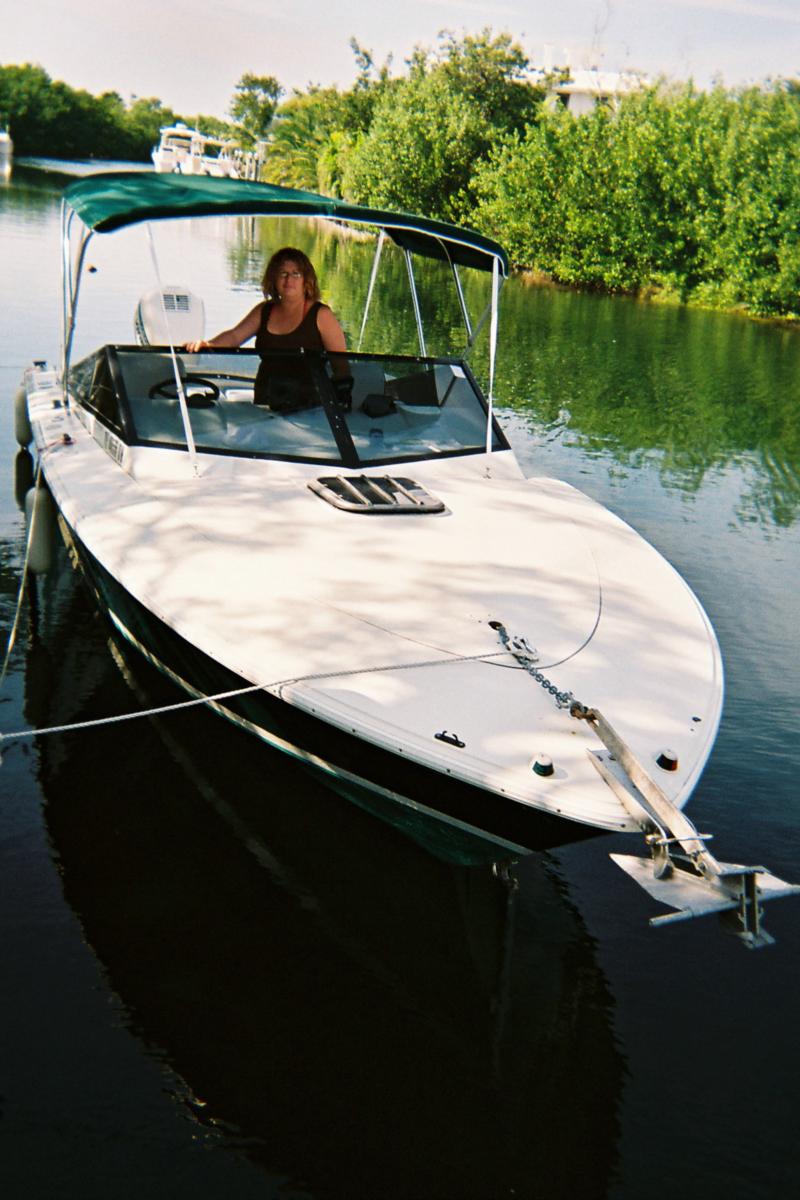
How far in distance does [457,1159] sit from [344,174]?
44921 millimetres

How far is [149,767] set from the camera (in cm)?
490

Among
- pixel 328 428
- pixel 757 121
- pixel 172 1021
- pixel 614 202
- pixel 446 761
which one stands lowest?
pixel 172 1021

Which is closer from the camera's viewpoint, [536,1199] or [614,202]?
[536,1199]

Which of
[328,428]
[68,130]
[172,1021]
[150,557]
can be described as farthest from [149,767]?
[68,130]

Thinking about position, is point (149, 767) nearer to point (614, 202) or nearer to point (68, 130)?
point (614, 202)

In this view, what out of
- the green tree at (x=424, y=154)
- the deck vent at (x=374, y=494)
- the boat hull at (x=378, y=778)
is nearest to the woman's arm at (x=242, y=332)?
the deck vent at (x=374, y=494)

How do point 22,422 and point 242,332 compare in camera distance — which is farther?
point 22,422

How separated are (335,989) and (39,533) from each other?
11.7ft

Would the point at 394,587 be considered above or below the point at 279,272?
below

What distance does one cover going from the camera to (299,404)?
5.77 meters

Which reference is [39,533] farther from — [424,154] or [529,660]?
[424,154]

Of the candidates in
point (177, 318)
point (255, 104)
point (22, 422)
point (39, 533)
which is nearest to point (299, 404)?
point (39, 533)

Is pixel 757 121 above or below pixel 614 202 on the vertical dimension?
above

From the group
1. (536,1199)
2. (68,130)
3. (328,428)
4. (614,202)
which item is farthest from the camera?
(68,130)
